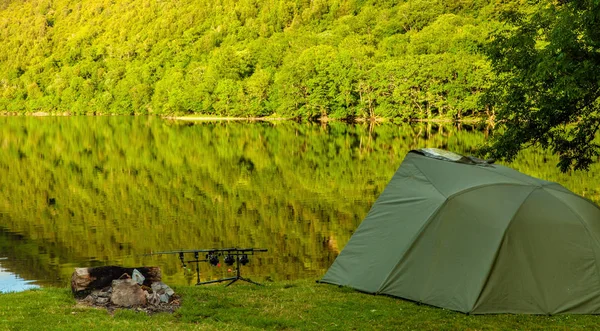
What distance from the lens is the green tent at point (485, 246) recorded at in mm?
11711

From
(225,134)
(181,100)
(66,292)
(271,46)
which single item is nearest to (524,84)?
(66,292)

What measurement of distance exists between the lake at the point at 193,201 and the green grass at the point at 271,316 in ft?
20.5

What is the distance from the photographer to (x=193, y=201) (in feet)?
108

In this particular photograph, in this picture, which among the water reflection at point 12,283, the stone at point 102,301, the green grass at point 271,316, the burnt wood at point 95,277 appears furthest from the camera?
the water reflection at point 12,283

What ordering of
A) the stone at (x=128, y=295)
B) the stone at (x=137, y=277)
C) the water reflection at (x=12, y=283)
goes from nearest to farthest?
the stone at (x=128, y=295) → the stone at (x=137, y=277) → the water reflection at (x=12, y=283)

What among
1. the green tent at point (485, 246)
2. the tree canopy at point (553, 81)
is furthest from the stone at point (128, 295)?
the tree canopy at point (553, 81)

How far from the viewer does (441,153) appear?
14.1 meters

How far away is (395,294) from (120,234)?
1592 cm

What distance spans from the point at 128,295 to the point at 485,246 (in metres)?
7.14

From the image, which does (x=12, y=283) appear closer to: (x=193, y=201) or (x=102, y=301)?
(x=102, y=301)

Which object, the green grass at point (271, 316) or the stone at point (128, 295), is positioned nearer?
the green grass at point (271, 316)

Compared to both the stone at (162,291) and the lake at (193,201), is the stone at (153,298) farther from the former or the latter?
the lake at (193,201)

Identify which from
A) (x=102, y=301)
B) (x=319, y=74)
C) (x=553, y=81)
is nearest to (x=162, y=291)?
(x=102, y=301)

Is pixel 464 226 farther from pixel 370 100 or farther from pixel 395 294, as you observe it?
pixel 370 100
